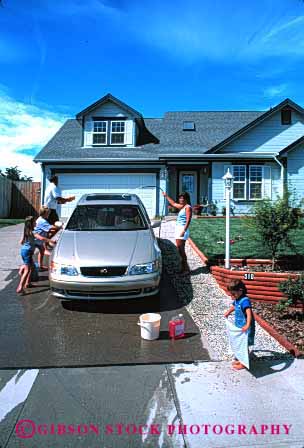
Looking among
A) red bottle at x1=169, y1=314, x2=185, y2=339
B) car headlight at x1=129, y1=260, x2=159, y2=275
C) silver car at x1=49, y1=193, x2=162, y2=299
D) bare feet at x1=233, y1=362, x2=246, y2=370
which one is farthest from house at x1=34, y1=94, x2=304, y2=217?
bare feet at x1=233, y1=362, x2=246, y2=370

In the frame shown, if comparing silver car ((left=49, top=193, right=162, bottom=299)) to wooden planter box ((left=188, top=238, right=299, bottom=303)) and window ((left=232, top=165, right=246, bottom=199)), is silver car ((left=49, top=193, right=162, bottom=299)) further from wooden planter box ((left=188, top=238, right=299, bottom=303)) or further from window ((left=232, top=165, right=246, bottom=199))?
window ((left=232, top=165, right=246, bottom=199))

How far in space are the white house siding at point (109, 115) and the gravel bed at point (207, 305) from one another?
10.8m

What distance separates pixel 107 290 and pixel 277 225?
10.7 feet

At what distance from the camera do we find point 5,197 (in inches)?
784

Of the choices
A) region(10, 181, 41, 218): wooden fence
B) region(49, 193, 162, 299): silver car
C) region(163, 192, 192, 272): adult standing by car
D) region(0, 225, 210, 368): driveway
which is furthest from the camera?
region(10, 181, 41, 218): wooden fence

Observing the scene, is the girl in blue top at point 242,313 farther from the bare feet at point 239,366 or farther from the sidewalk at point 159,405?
the sidewalk at point 159,405

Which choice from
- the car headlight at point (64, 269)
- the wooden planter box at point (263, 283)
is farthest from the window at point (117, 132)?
the car headlight at point (64, 269)

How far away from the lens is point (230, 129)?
64.5 feet

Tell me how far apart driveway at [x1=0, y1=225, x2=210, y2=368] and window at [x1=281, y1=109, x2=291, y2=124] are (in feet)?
45.7

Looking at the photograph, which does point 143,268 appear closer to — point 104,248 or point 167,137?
point 104,248

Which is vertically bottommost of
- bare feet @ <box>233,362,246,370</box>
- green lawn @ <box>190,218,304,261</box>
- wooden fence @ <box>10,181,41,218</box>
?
bare feet @ <box>233,362,246,370</box>

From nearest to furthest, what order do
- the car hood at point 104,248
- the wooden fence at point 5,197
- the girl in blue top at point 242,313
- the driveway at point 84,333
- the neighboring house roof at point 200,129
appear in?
1. the girl in blue top at point 242,313
2. the driveway at point 84,333
3. the car hood at point 104,248
4. the neighboring house roof at point 200,129
5. the wooden fence at point 5,197

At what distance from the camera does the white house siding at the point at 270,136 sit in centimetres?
1678

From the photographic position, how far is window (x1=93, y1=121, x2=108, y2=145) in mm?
18109
